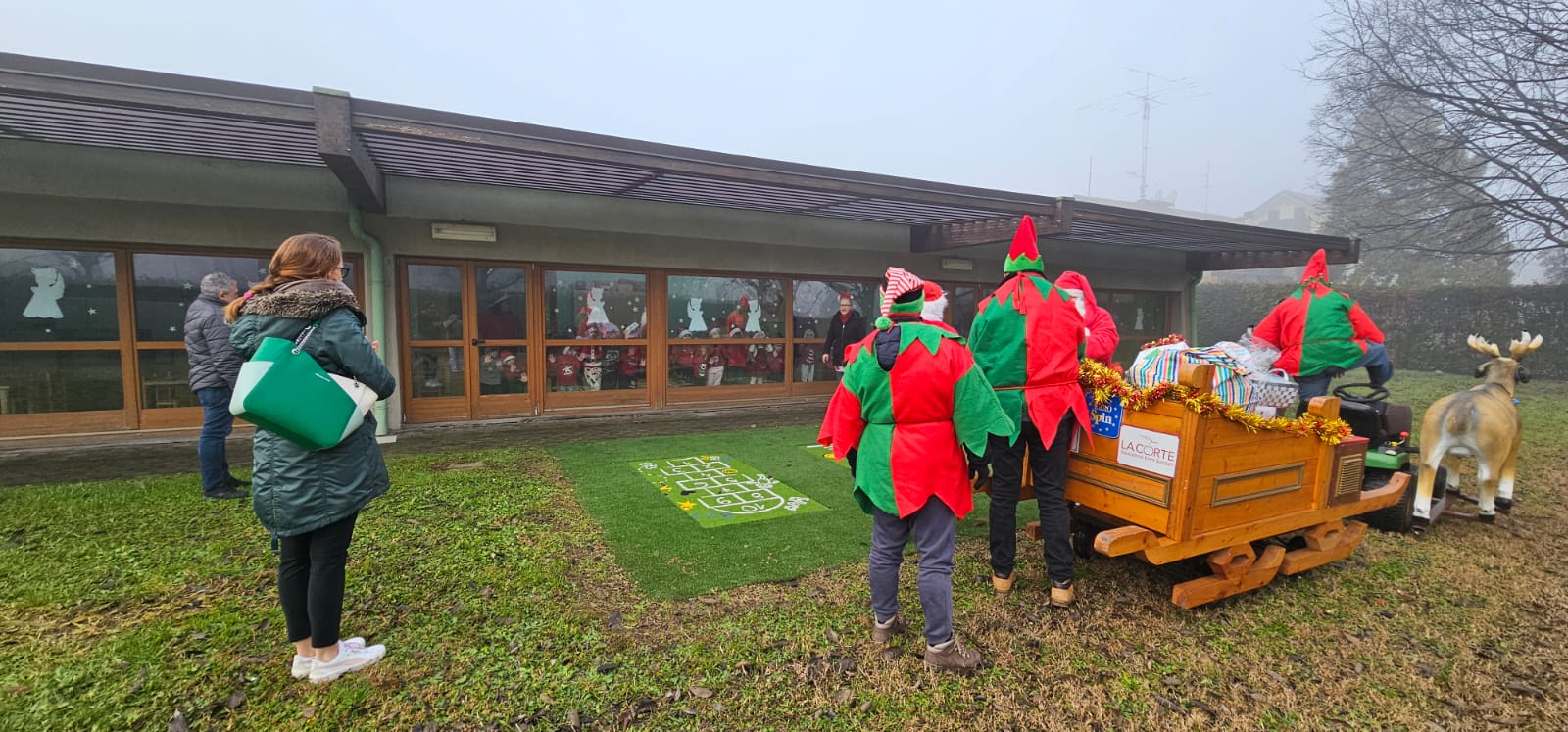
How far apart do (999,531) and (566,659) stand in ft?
6.99

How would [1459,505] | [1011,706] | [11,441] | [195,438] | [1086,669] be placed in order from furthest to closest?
1. [195,438]
2. [11,441]
3. [1459,505]
4. [1086,669]
5. [1011,706]

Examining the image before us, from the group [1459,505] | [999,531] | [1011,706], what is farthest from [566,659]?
[1459,505]

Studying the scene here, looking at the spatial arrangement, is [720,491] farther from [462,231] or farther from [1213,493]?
[462,231]

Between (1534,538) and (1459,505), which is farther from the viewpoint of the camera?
(1459,505)

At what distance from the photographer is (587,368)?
844 cm

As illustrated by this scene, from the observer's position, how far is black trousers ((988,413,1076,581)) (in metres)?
3.09

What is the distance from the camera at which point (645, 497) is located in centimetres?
473

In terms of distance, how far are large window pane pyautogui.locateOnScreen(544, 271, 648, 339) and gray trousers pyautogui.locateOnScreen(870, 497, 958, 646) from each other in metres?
6.61

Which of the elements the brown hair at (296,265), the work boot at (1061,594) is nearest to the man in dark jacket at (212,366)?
the brown hair at (296,265)

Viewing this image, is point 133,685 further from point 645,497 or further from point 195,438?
point 195,438

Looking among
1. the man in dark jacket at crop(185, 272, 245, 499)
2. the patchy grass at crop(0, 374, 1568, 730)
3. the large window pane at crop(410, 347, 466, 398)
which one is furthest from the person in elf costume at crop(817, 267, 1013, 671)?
the large window pane at crop(410, 347, 466, 398)

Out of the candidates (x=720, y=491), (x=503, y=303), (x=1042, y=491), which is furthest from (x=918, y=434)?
(x=503, y=303)

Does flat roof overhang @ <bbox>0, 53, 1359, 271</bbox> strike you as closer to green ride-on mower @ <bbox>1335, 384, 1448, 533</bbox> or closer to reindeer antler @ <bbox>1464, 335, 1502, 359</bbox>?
reindeer antler @ <bbox>1464, 335, 1502, 359</bbox>

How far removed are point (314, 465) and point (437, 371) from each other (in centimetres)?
605
